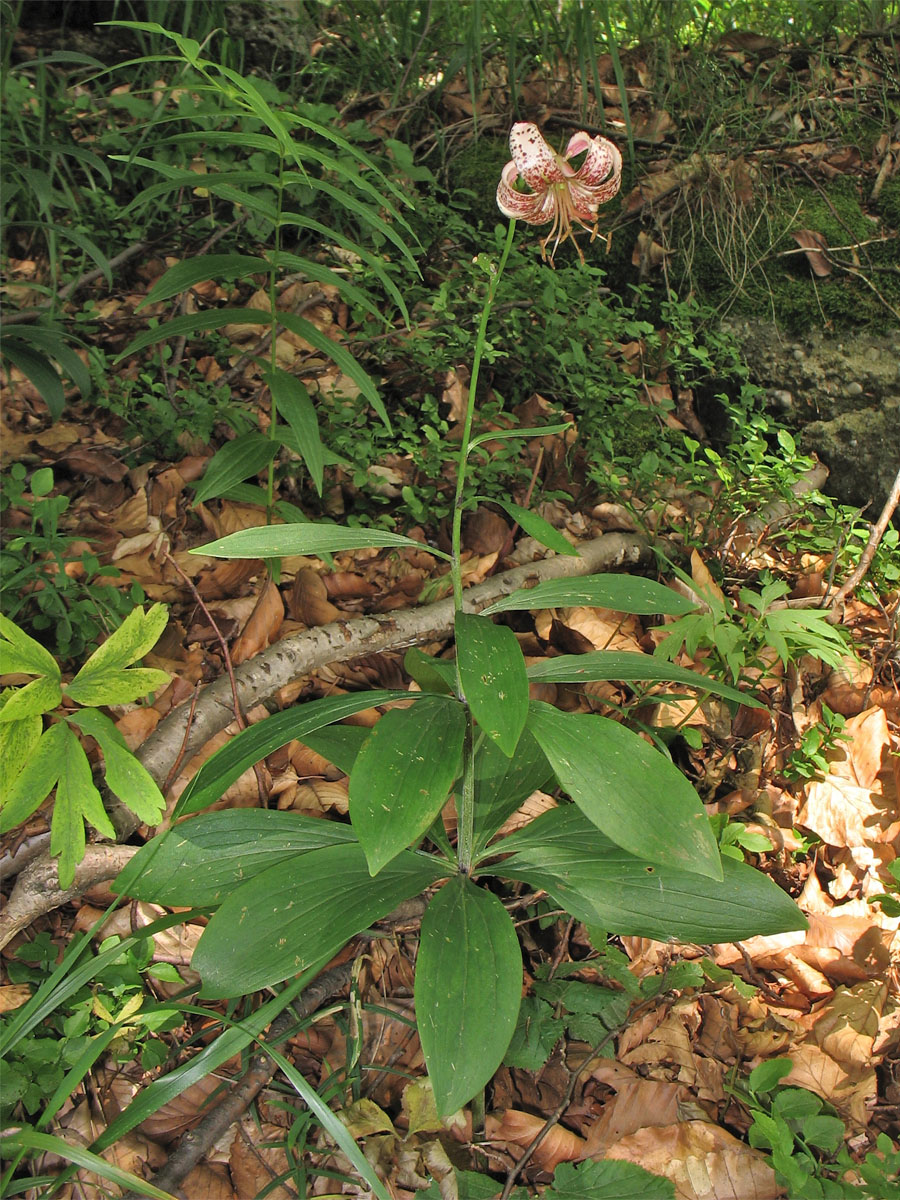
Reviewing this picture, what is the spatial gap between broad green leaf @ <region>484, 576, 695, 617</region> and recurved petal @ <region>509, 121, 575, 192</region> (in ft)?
1.87

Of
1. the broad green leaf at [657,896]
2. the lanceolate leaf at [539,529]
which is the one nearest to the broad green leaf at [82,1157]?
the broad green leaf at [657,896]

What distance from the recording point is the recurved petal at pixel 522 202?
118 cm

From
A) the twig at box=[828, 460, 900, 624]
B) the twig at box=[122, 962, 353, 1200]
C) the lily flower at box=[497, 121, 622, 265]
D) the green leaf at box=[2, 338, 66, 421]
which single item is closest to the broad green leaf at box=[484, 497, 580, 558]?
the lily flower at box=[497, 121, 622, 265]

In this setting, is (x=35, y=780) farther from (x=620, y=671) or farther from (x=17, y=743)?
(x=620, y=671)

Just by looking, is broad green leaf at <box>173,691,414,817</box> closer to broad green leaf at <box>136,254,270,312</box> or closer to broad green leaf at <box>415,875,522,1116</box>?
broad green leaf at <box>415,875,522,1116</box>

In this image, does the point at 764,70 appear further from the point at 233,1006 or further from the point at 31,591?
the point at 233,1006

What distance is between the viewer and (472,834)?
4.09 ft

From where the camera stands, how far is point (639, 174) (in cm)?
306

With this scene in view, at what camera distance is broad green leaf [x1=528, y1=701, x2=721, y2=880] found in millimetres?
962

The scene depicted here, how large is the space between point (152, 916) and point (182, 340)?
162 cm

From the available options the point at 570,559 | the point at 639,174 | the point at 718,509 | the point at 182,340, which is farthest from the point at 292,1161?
the point at 639,174

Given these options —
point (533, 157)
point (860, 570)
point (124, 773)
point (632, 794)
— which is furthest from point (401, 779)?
point (860, 570)

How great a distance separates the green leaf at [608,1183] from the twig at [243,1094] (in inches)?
16.8

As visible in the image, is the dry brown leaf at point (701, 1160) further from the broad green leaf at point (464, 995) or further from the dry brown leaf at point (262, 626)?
the dry brown leaf at point (262, 626)
